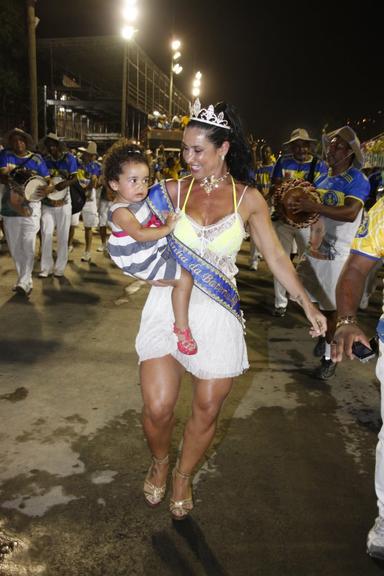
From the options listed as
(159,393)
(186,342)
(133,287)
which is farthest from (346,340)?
(133,287)

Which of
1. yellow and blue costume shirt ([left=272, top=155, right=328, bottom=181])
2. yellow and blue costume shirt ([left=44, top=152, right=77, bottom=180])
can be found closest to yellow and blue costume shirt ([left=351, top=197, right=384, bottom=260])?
yellow and blue costume shirt ([left=272, top=155, right=328, bottom=181])

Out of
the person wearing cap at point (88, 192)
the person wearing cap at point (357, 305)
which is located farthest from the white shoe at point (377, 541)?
the person wearing cap at point (88, 192)

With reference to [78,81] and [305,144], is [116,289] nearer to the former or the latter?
[305,144]

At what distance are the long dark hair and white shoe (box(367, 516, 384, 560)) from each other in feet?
6.20

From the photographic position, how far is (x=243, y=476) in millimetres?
3059

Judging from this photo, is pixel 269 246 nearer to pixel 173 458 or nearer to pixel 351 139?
pixel 173 458

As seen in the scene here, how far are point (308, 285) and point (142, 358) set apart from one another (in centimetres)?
302

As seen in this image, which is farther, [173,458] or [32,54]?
[32,54]

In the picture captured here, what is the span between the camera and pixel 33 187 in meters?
6.75

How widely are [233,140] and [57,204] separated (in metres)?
5.77

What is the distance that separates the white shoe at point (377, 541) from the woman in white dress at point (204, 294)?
928 mm

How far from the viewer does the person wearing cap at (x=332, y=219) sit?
481cm

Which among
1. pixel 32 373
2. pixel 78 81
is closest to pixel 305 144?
pixel 32 373

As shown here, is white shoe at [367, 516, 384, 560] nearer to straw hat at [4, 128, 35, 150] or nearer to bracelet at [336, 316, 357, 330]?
bracelet at [336, 316, 357, 330]
